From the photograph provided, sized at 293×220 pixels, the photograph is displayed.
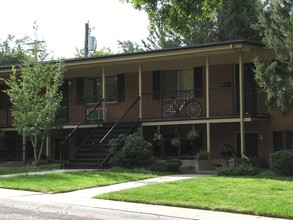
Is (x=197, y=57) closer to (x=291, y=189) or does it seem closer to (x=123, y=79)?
(x=123, y=79)

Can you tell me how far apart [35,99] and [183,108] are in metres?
6.46

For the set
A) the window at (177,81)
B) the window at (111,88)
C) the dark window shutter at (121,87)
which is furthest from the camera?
the window at (111,88)

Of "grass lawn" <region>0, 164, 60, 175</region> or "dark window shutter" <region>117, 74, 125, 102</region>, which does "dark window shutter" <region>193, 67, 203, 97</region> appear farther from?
"grass lawn" <region>0, 164, 60, 175</region>

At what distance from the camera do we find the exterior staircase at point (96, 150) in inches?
823

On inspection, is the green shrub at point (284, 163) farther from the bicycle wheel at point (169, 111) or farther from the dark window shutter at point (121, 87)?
the dark window shutter at point (121, 87)

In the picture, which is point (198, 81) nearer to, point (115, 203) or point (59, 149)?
point (59, 149)

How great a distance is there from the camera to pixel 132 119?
24.9m

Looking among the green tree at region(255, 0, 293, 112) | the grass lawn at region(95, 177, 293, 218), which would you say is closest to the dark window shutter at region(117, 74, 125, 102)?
the green tree at region(255, 0, 293, 112)

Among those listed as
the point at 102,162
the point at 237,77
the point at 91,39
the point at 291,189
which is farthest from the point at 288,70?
the point at 91,39

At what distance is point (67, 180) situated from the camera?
16.8m

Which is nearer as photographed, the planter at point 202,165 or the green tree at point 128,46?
the planter at point 202,165

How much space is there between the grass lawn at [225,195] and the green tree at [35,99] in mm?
9033

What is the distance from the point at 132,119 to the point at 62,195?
11010mm

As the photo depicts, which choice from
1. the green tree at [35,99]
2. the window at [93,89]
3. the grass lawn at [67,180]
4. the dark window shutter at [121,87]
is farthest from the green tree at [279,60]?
the window at [93,89]
